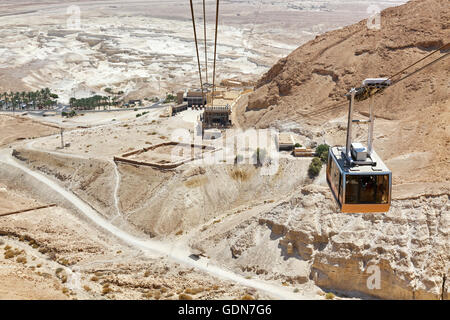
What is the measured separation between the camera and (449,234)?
2692 cm

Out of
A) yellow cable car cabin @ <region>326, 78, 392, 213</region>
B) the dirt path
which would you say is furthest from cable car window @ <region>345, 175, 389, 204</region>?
the dirt path

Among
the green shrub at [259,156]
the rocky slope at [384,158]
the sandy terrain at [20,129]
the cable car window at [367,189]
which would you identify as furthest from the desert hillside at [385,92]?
the sandy terrain at [20,129]

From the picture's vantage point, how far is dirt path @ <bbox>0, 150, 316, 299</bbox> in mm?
28752

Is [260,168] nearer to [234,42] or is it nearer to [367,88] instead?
[367,88]

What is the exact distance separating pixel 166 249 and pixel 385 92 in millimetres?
34416

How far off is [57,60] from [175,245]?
124684 millimetres

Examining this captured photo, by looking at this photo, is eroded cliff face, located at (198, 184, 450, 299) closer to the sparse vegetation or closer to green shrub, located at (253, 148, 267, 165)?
the sparse vegetation

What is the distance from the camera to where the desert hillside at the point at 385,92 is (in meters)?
44.6

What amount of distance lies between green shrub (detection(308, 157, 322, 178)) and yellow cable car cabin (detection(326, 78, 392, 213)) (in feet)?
82.4

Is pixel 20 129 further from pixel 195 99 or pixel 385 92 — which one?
pixel 385 92

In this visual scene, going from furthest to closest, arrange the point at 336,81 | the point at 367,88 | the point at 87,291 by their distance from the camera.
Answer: the point at 336,81
the point at 87,291
the point at 367,88

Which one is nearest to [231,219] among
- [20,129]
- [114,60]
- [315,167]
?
[315,167]

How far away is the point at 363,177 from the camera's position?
62.8 ft
